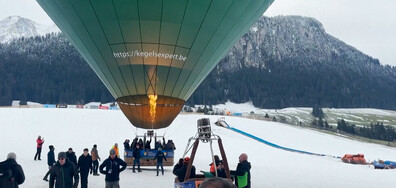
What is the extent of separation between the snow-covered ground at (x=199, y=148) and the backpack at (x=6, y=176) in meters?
4.23

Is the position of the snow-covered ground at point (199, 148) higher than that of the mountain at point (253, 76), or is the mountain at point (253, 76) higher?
the mountain at point (253, 76)

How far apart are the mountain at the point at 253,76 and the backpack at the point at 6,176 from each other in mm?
117988

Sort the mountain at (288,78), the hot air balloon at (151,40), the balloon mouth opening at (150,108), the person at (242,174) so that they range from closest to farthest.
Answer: the person at (242,174) → the hot air balloon at (151,40) → the balloon mouth opening at (150,108) → the mountain at (288,78)

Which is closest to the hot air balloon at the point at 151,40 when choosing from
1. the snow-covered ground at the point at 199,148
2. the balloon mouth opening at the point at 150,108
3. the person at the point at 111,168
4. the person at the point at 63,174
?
the balloon mouth opening at the point at 150,108

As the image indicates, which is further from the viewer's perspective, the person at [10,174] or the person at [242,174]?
the person at [242,174]

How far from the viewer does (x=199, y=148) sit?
71.3 ft

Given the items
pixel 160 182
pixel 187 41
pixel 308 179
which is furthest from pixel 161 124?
pixel 308 179

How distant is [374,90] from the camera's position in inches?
6767

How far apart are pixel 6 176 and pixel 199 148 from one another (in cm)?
1713

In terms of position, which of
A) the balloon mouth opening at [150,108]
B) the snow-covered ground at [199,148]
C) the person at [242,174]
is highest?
the balloon mouth opening at [150,108]

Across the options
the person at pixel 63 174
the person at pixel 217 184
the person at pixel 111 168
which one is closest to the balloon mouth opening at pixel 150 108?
the person at pixel 111 168

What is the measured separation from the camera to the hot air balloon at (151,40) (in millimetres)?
8664

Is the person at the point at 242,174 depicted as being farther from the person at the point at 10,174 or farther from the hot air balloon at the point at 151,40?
the hot air balloon at the point at 151,40

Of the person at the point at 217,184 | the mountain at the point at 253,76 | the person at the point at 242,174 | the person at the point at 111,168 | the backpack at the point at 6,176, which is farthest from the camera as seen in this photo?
the mountain at the point at 253,76
